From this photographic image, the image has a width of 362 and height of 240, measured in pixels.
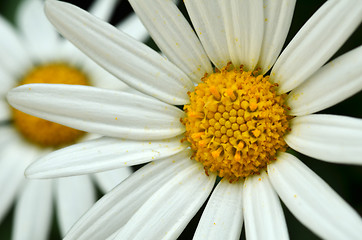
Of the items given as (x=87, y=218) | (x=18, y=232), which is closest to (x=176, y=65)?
(x=87, y=218)

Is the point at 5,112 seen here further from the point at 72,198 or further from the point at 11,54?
the point at 72,198

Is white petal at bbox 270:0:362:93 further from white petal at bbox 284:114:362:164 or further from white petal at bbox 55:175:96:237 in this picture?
white petal at bbox 55:175:96:237

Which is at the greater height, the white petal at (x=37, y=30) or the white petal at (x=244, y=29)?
the white petal at (x=37, y=30)

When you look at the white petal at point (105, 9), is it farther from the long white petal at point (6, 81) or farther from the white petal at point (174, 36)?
the white petal at point (174, 36)

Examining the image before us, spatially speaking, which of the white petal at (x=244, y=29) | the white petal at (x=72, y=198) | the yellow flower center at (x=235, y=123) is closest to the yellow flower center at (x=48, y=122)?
the white petal at (x=72, y=198)

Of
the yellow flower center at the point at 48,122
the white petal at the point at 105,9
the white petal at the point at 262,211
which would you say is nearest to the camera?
the white petal at the point at 262,211

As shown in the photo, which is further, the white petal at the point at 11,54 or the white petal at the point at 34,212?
the white petal at the point at 11,54

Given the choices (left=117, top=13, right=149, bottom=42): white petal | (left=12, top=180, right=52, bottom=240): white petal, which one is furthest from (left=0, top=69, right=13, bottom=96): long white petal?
(left=117, top=13, right=149, bottom=42): white petal
